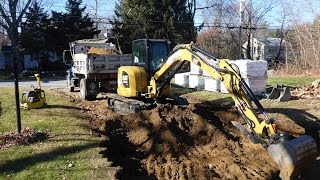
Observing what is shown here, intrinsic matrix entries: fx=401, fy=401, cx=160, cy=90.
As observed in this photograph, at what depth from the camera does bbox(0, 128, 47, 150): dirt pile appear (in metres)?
9.46

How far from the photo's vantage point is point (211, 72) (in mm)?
9352

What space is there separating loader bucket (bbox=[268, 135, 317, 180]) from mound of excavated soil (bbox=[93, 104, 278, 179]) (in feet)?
2.79

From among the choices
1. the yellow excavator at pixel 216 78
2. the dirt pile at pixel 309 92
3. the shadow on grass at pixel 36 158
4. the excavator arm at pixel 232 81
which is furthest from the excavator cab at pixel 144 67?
the dirt pile at pixel 309 92

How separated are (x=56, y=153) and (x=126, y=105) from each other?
4.36 meters

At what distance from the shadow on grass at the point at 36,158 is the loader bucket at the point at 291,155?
420 cm

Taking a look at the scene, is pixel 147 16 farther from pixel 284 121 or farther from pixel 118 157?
pixel 118 157

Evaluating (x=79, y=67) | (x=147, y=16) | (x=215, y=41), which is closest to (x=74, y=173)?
(x=79, y=67)

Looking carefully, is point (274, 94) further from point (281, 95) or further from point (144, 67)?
point (144, 67)

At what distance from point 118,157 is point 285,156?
3673mm

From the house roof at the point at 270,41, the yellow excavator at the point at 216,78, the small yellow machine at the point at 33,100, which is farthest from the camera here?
the house roof at the point at 270,41

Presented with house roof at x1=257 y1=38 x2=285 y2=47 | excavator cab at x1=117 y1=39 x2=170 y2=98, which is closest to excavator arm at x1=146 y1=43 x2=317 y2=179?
excavator cab at x1=117 y1=39 x2=170 y2=98

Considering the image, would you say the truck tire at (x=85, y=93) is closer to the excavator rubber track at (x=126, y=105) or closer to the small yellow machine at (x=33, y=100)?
the small yellow machine at (x=33, y=100)

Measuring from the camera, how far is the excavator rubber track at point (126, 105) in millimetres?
12328

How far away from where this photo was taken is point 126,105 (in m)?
12.8
